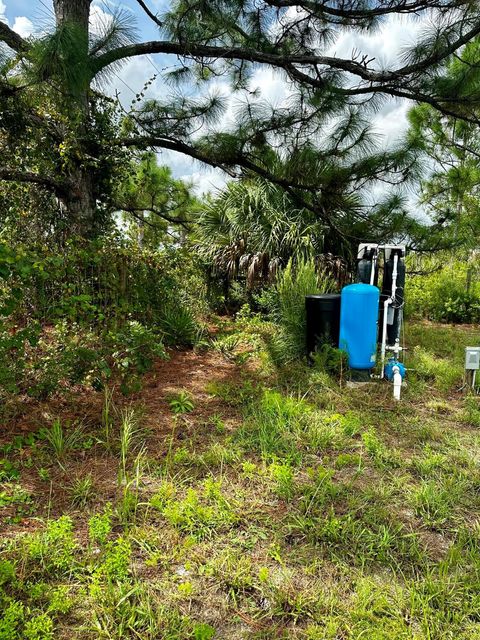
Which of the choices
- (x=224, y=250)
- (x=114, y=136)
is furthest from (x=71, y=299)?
(x=224, y=250)

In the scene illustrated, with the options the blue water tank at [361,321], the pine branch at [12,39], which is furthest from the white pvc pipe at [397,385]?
the pine branch at [12,39]

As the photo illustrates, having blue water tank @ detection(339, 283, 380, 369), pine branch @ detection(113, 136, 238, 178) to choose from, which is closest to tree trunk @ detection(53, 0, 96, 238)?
pine branch @ detection(113, 136, 238, 178)

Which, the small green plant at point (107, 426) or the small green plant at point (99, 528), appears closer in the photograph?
the small green plant at point (99, 528)

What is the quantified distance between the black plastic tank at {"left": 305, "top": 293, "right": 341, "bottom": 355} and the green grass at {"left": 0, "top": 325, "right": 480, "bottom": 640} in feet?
3.87

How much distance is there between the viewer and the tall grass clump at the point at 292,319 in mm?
3873

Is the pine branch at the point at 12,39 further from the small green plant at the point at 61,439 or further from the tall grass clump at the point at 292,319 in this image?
the tall grass clump at the point at 292,319

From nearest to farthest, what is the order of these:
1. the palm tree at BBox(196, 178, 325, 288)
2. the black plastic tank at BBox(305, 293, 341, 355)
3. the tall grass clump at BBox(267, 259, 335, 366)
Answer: the black plastic tank at BBox(305, 293, 341, 355) < the tall grass clump at BBox(267, 259, 335, 366) < the palm tree at BBox(196, 178, 325, 288)

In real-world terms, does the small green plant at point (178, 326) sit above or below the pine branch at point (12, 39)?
below

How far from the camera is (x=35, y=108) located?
3.58 m

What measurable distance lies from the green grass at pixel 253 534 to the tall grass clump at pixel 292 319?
1.33 meters

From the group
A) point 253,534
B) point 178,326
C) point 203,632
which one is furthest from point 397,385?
point 203,632

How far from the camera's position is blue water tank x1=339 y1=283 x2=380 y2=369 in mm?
3295

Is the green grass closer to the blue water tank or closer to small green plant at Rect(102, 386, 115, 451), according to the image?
small green plant at Rect(102, 386, 115, 451)

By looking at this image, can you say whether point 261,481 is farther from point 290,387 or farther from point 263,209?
point 263,209
